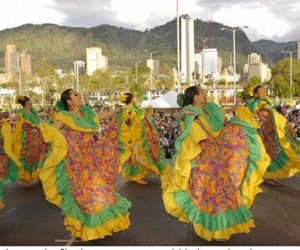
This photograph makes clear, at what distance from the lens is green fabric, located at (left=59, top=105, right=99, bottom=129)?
5.51 metres

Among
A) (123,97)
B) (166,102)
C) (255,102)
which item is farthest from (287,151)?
(166,102)

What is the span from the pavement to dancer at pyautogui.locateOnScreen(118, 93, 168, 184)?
0.52 meters

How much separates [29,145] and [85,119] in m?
3.83

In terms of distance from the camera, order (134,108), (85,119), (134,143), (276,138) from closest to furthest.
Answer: (85,119) < (276,138) < (134,108) < (134,143)

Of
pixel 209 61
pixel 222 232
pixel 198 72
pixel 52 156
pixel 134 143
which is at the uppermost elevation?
pixel 209 61

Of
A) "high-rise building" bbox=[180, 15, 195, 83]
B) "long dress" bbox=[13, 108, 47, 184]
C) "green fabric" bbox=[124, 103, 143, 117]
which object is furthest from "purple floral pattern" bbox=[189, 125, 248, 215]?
"high-rise building" bbox=[180, 15, 195, 83]

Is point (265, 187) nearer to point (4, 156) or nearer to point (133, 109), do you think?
point (133, 109)

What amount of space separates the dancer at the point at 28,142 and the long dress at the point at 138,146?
154cm

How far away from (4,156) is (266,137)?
4.20 m

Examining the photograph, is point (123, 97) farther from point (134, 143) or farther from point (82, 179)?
point (82, 179)

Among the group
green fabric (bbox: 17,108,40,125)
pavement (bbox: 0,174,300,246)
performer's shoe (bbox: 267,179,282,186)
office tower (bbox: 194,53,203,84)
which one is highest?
office tower (bbox: 194,53,203,84)

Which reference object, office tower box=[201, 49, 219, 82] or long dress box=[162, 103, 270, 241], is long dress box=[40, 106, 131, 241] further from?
office tower box=[201, 49, 219, 82]

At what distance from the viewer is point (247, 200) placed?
17.4 ft

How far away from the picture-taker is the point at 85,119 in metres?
5.60
